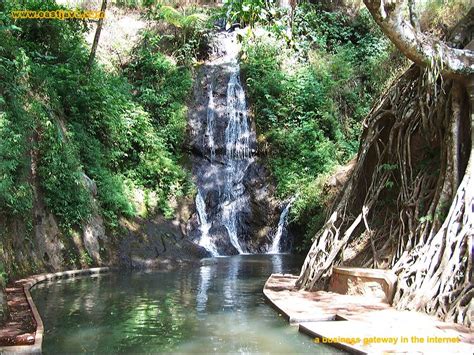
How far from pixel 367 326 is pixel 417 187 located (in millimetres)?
3234

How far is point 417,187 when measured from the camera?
8398mm

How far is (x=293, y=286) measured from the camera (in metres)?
9.14

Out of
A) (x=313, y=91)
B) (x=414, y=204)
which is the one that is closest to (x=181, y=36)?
(x=313, y=91)

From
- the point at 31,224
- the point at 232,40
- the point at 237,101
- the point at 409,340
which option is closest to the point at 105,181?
the point at 31,224

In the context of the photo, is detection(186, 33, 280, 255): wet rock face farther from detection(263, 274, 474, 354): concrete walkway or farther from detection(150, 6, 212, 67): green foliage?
detection(263, 274, 474, 354): concrete walkway

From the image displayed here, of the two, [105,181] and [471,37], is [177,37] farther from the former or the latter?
[471,37]

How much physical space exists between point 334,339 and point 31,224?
7274mm

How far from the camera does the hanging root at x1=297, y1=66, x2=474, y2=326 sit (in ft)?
21.9

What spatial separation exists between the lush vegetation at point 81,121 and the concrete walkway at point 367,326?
513 cm

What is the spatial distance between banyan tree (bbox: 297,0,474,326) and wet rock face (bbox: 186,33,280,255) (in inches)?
301

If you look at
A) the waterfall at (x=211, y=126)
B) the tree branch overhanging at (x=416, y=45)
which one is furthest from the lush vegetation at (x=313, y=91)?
the tree branch overhanging at (x=416, y=45)

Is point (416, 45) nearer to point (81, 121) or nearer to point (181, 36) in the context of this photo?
point (81, 121)

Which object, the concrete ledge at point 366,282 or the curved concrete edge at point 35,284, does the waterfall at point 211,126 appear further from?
the concrete ledge at point 366,282

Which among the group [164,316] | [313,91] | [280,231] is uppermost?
[313,91]
